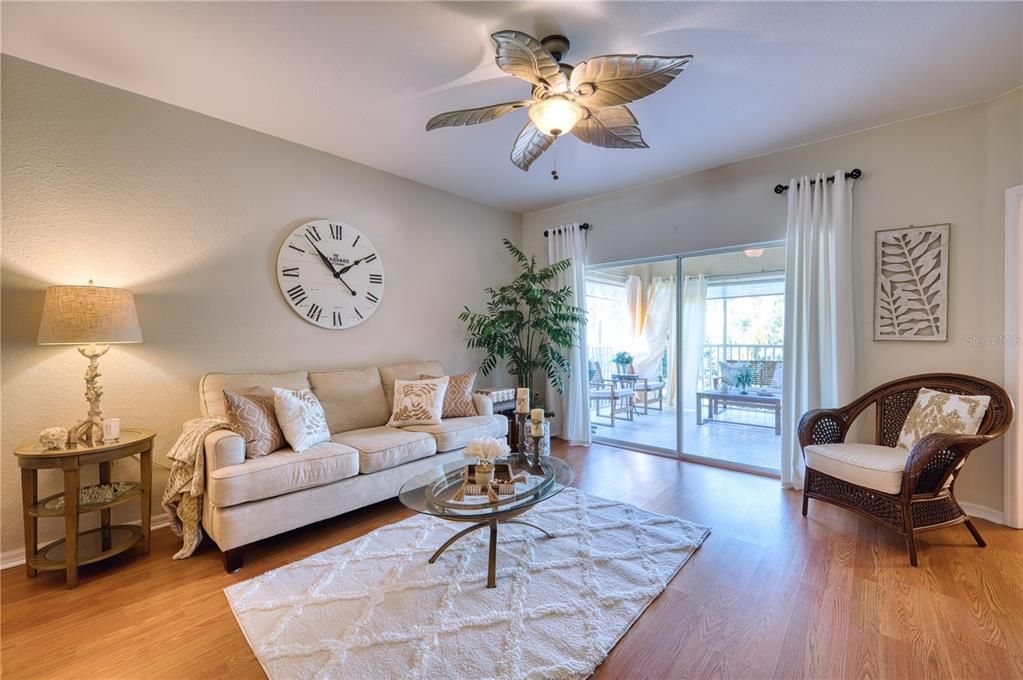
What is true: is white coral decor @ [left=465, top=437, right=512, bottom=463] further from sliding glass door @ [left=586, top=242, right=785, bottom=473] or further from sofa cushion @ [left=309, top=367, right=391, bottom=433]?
sliding glass door @ [left=586, top=242, right=785, bottom=473]

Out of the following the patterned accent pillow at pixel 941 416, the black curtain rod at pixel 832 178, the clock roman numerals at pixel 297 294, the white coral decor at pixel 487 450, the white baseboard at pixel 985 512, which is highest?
the black curtain rod at pixel 832 178

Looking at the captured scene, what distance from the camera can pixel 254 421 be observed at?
253 centimetres

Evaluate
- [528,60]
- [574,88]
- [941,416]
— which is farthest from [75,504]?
[941,416]

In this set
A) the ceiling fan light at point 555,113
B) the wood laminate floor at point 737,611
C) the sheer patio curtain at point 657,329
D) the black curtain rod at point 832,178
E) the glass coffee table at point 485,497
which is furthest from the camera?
the sheer patio curtain at point 657,329

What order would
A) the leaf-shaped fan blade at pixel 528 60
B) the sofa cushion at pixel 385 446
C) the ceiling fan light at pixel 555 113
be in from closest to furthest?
the leaf-shaped fan blade at pixel 528 60, the ceiling fan light at pixel 555 113, the sofa cushion at pixel 385 446

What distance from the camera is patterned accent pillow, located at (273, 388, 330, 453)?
265cm

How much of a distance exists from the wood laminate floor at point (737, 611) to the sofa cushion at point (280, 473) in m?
0.39

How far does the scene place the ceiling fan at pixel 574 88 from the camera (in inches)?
68.9

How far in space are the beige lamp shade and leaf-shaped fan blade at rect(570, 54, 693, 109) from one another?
2660 mm

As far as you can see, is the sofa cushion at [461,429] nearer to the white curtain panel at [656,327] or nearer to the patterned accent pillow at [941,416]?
the white curtain panel at [656,327]

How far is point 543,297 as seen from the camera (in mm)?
4711

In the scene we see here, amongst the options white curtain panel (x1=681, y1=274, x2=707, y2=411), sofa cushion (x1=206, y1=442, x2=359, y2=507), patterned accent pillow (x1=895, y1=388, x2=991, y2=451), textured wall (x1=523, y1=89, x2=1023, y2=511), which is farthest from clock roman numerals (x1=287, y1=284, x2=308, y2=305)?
patterned accent pillow (x1=895, y1=388, x2=991, y2=451)

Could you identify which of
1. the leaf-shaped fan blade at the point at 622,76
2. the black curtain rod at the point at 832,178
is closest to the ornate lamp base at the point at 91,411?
the leaf-shaped fan blade at the point at 622,76

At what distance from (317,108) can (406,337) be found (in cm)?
202
